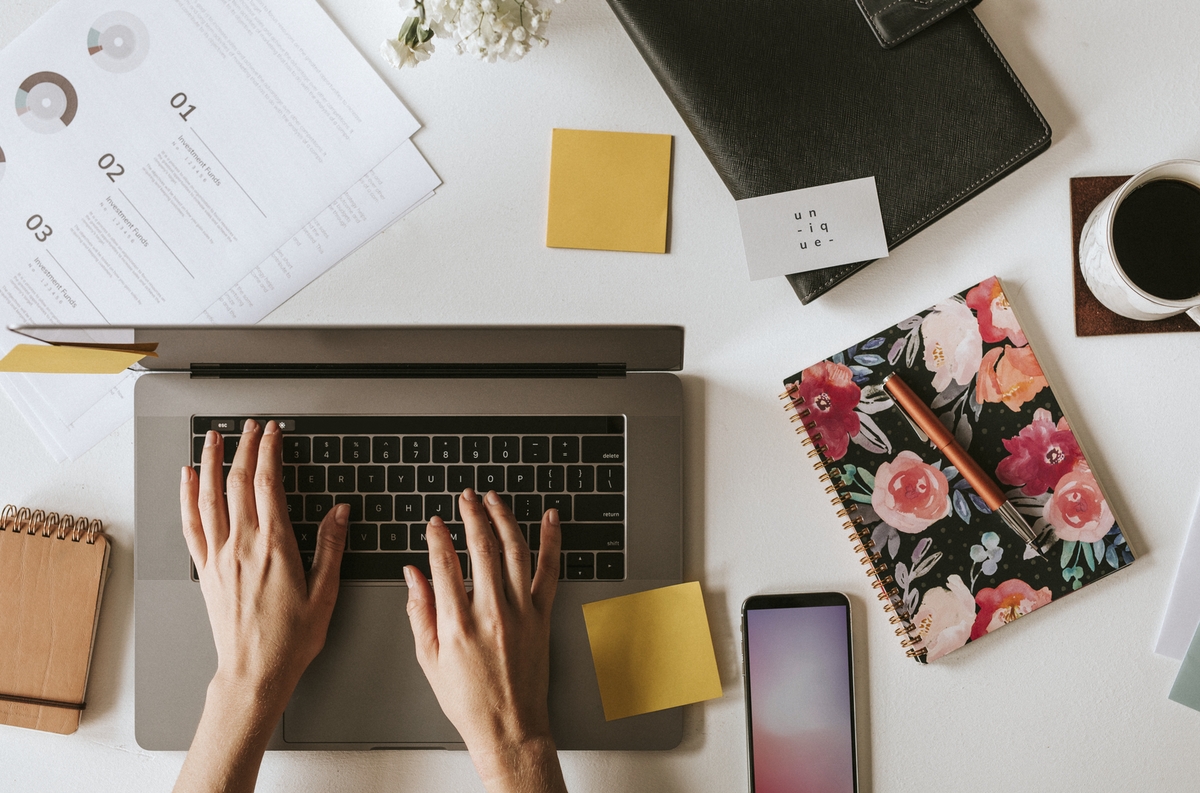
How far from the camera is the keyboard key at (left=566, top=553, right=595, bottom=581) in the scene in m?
0.71

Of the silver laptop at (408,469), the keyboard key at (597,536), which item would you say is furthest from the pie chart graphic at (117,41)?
the keyboard key at (597,536)

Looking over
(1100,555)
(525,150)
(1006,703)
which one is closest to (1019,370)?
(1100,555)

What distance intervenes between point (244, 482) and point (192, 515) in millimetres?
60

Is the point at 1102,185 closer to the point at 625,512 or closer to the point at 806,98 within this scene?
the point at 806,98

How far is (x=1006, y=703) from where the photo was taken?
0.73 metres

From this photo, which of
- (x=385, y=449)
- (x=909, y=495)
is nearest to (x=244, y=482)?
(x=385, y=449)

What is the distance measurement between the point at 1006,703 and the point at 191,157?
950 millimetres

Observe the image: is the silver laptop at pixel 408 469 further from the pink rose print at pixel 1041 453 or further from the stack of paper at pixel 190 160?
the pink rose print at pixel 1041 453

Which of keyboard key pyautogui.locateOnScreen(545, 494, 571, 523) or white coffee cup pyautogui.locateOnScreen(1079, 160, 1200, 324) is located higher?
white coffee cup pyautogui.locateOnScreen(1079, 160, 1200, 324)

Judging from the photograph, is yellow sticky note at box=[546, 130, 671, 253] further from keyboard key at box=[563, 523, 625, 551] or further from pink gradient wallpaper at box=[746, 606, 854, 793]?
pink gradient wallpaper at box=[746, 606, 854, 793]

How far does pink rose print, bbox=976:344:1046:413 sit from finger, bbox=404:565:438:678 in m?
0.56

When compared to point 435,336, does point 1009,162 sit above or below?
above

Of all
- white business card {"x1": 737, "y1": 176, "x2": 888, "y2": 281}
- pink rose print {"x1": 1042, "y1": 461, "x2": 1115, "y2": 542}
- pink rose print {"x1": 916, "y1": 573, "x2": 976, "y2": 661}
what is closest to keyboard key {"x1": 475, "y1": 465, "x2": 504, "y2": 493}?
white business card {"x1": 737, "y1": 176, "x2": 888, "y2": 281}

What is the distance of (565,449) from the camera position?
28.0 inches
